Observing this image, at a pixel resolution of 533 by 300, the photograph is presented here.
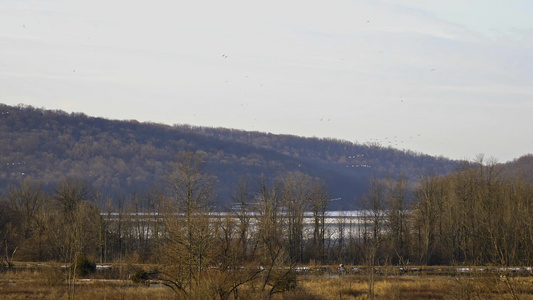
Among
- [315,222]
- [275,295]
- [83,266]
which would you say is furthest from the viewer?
[315,222]

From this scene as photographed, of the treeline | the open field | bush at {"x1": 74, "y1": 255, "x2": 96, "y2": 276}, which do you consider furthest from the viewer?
the treeline

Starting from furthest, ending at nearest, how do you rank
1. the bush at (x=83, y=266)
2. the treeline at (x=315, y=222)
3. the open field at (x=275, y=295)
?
the treeline at (x=315, y=222) → the bush at (x=83, y=266) → the open field at (x=275, y=295)

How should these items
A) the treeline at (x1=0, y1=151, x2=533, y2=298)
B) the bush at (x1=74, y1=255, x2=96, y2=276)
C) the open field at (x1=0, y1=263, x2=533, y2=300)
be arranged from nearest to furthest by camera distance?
the open field at (x1=0, y1=263, x2=533, y2=300), the bush at (x1=74, y1=255, x2=96, y2=276), the treeline at (x1=0, y1=151, x2=533, y2=298)

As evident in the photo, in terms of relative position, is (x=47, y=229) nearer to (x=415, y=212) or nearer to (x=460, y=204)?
(x=415, y=212)

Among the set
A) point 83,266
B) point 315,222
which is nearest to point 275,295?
point 83,266

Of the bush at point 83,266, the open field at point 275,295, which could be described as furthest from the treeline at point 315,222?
the open field at point 275,295

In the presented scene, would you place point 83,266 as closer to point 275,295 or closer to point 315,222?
point 275,295

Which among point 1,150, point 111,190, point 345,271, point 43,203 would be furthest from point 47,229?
point 1,150

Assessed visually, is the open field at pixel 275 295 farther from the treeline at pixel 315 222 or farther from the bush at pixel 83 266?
the treeline at pixel 315 222

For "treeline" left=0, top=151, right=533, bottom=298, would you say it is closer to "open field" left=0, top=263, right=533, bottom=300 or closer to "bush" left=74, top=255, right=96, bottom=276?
"bush" left=74, top=255, right=96, bottom=276

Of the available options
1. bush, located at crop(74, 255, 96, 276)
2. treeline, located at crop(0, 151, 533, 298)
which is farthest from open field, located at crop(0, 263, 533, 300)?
treeline, located at crop(0, 151, 533, 298)

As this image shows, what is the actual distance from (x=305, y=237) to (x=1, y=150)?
14015cm

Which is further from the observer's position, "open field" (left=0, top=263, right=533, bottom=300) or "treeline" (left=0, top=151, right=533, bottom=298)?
"treeline" (left=0, top=151, right=533, bottom=298)

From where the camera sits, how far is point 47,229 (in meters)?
55.1
